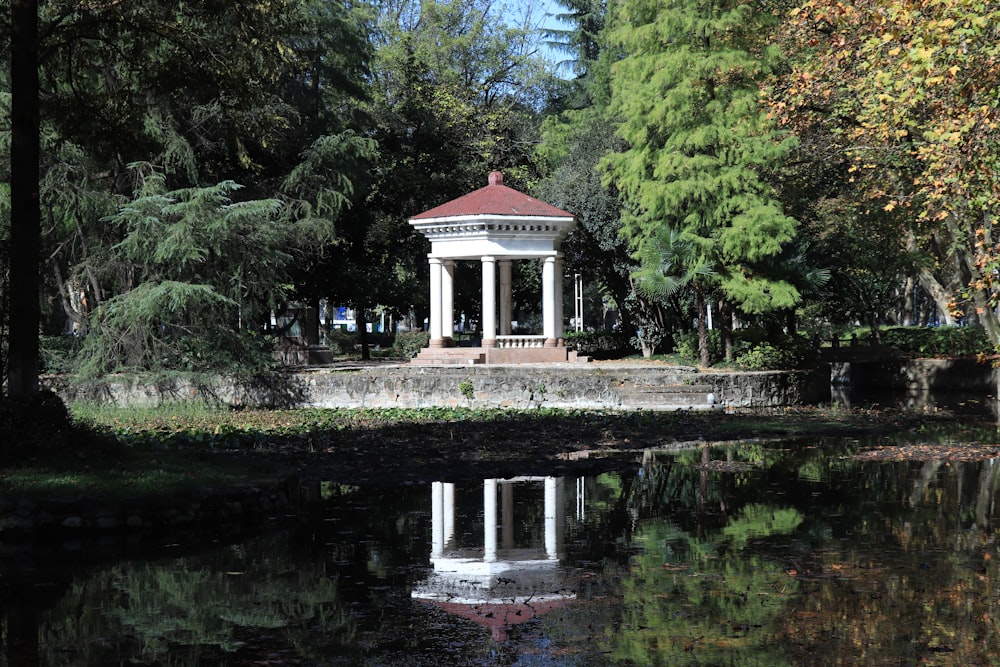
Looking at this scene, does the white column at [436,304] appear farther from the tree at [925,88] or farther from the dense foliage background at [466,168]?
the tree at [925,88]

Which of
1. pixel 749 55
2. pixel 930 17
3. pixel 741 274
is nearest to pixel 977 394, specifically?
pixel 741 274

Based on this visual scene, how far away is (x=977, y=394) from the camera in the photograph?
3659cm

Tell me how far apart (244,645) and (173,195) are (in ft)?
79.4

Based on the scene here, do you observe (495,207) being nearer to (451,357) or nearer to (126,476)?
(451,357)

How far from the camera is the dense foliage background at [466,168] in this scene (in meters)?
16.5

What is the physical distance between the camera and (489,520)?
42.2ft

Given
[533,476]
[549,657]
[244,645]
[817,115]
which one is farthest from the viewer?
[817,115]

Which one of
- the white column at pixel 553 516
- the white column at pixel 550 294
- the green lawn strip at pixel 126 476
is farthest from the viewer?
the white column at pixel 550 294

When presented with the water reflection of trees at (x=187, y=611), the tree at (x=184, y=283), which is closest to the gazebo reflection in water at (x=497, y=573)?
the water reflection of trees at (x=187, y=611)

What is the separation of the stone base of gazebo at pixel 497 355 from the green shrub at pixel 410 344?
7.09m

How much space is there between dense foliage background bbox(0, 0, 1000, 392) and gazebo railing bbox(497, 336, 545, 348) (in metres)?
3.49

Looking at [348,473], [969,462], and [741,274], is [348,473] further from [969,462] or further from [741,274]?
[741,274]

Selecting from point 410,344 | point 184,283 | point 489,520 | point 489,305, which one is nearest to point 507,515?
point 489,520

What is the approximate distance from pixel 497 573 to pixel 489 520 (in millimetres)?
2838
